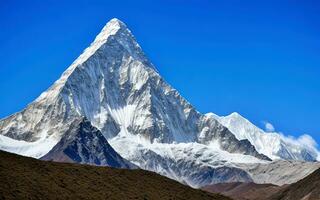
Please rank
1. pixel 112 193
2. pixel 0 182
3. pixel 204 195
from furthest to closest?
pixel 204 195 < pixel 112 193 < pixel 0 182

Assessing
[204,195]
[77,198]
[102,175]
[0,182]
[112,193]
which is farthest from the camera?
[204,195]

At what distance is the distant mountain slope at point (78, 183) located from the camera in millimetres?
127938

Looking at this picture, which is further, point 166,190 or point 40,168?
point 166,190

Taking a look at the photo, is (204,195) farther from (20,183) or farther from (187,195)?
(20,183)

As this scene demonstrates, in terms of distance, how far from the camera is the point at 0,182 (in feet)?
410

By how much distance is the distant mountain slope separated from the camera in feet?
420

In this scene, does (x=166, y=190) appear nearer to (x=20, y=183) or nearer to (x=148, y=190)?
(x=148, y=190)

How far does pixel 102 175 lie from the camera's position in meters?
157

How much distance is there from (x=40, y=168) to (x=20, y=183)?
1803cm

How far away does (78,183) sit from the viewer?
145m

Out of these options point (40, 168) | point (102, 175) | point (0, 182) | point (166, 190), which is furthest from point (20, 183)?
point (166, 190)

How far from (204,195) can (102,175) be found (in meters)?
25.1

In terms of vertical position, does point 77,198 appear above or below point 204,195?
below

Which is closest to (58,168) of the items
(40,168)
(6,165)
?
(40,168)
